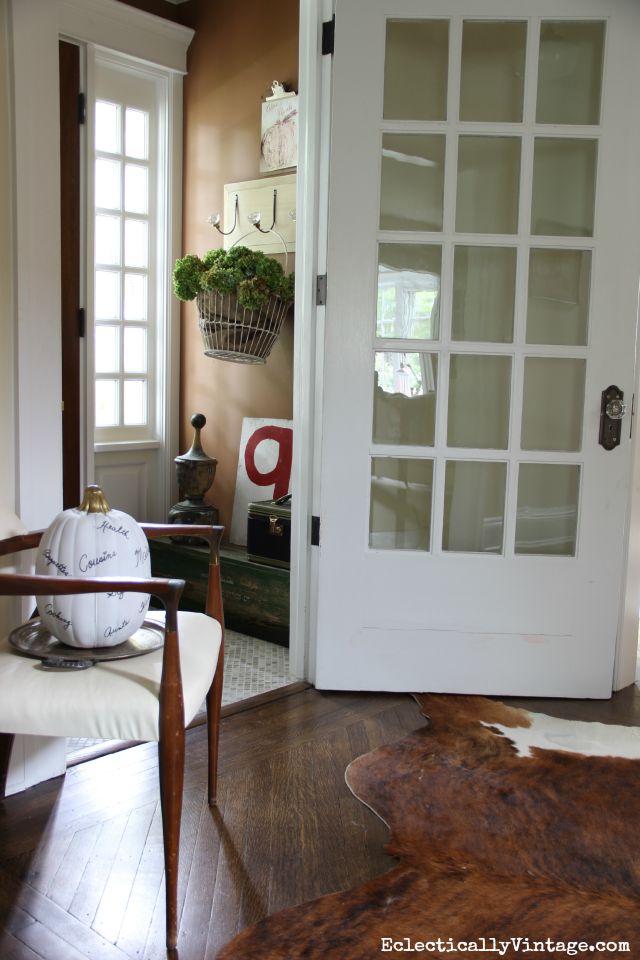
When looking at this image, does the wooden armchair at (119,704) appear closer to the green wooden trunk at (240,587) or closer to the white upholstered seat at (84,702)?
the white upholstered seat at (84,702)

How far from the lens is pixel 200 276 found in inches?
140

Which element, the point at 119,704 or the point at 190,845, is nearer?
the point at 119,704

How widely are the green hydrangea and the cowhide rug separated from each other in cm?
174

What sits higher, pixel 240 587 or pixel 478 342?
pixel 478 342

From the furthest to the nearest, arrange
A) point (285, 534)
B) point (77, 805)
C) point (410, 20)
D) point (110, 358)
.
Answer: point (110, 358)
point (285, 534)
point (410, 20)
point (77, 805)

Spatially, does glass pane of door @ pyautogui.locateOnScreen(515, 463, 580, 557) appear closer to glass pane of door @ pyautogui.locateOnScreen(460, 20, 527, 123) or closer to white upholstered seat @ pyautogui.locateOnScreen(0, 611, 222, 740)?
glass pane of door @ pyautogui.locateOnScreen(460, 20, 527, 123)

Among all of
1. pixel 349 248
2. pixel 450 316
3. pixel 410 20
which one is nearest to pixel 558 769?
pixel 450 316

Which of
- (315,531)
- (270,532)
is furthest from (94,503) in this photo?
(270,532)

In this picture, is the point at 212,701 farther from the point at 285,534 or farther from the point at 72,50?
the point at 72,50

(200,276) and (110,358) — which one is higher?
(200,276)

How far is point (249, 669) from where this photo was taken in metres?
3.13

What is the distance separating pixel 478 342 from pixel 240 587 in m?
1.39

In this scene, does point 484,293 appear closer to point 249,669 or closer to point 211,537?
point 211,537

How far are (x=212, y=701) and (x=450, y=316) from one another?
4.67 feet
